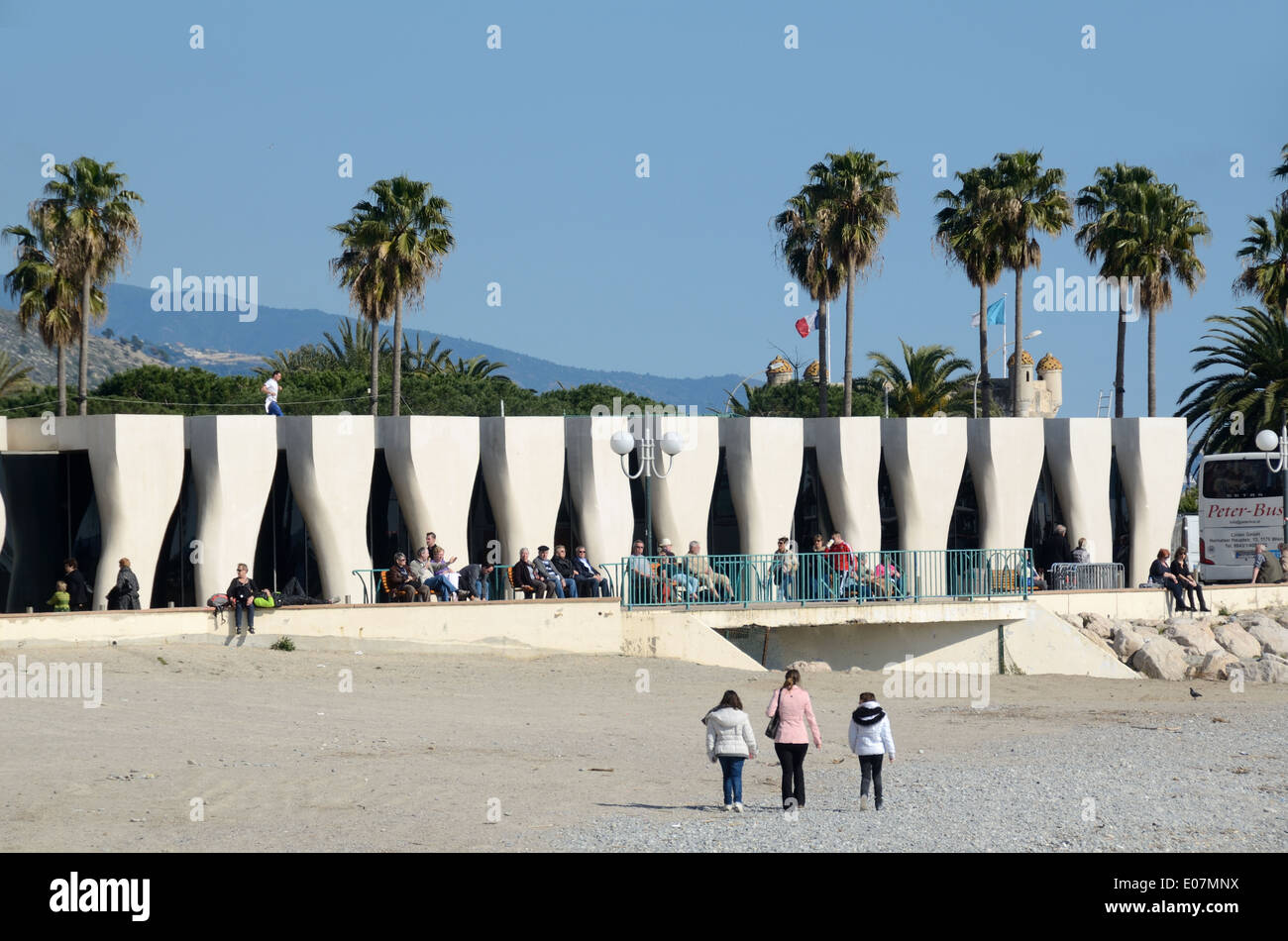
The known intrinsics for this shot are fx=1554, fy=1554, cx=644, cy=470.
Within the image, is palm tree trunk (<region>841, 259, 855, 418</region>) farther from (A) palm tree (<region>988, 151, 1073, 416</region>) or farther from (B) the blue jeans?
Answer: (B) the blue jeans

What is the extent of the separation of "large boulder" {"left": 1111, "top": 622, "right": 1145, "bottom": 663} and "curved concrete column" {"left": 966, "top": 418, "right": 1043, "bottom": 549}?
6145mm

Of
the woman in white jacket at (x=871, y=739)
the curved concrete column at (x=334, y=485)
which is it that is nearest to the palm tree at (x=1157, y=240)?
the curved concrete column at (x=334, y=485)

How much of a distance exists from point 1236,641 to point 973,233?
16.8 meters

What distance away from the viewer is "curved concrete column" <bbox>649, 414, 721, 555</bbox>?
33.8m

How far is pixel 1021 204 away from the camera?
4481 cm

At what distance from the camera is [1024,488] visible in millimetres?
37312

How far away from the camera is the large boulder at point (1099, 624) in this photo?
3157cm

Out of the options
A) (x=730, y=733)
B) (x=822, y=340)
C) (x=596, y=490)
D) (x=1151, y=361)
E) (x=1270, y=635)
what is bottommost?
(x=1270, y=635)

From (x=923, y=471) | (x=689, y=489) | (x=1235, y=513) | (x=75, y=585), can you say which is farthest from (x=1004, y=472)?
(x=75, y=585)

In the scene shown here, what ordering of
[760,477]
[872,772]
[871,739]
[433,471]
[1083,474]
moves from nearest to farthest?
[871,739] → [872,772] → [433,471] → [760,477] → [1083,474]

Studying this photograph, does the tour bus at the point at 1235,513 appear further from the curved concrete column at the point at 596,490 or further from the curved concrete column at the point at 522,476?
the curved concrete column at the point at 522,476

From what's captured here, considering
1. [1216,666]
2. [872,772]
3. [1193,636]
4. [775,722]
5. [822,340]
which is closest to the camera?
[775,722]

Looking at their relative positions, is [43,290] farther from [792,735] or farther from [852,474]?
[792,735]
